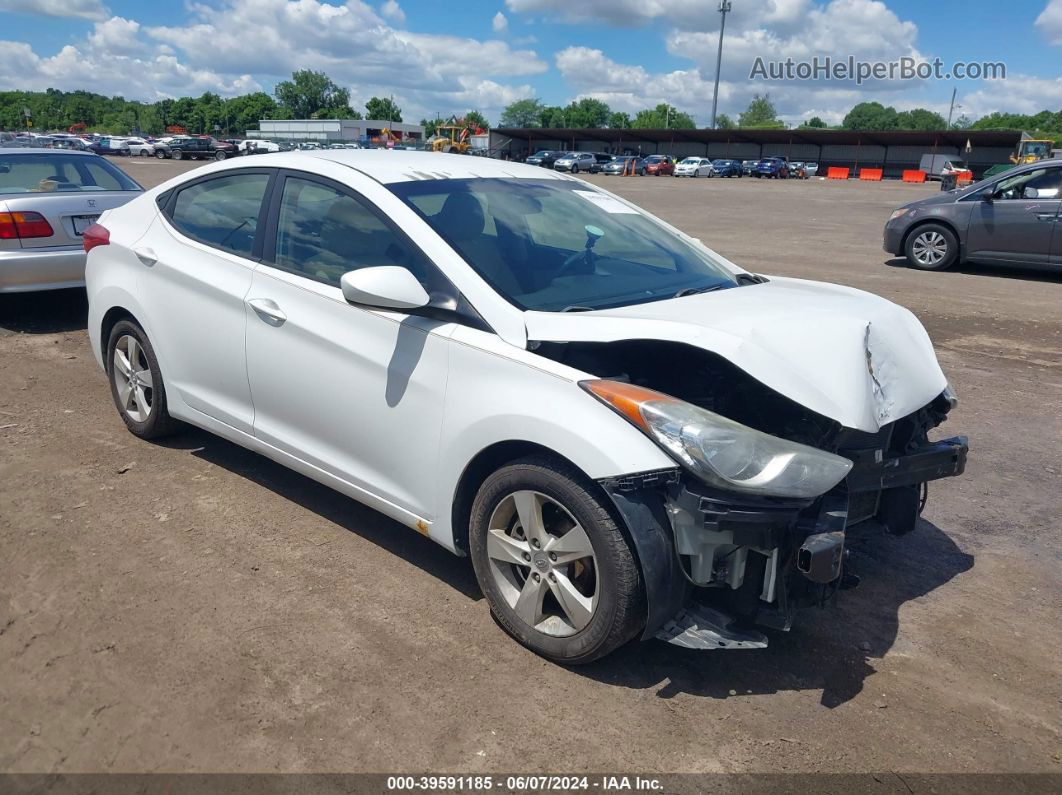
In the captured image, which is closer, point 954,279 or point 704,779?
point 704,779

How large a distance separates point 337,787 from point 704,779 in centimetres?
108

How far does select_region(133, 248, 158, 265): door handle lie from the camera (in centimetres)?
459

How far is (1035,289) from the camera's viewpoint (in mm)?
11414

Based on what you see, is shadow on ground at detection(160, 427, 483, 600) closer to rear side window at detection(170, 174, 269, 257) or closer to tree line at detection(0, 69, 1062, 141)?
rear side window at detection(170, 174, 269, 257)

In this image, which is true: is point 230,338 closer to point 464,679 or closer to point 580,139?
point 464,679

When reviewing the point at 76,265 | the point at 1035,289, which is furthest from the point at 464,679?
the point at 1035,289

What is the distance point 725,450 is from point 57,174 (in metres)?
7.94

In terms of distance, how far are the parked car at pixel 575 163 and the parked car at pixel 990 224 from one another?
43.2 m

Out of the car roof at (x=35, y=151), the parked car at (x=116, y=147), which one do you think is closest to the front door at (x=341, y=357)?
the car roof at (x=35, y=151)

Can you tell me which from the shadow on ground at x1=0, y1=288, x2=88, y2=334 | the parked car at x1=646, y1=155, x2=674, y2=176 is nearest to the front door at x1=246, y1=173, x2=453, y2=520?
the shadow on ground at x1=0, y1=288, x2=88, y2=334

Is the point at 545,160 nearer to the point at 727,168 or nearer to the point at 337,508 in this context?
the point at 727,168

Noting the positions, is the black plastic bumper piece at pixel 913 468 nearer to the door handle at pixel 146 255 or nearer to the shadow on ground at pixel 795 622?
the shadow on ground at pixel 795 622

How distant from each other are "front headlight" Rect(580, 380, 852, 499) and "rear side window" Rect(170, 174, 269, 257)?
2211 millimetres

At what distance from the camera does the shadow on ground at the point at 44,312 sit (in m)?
7.95
